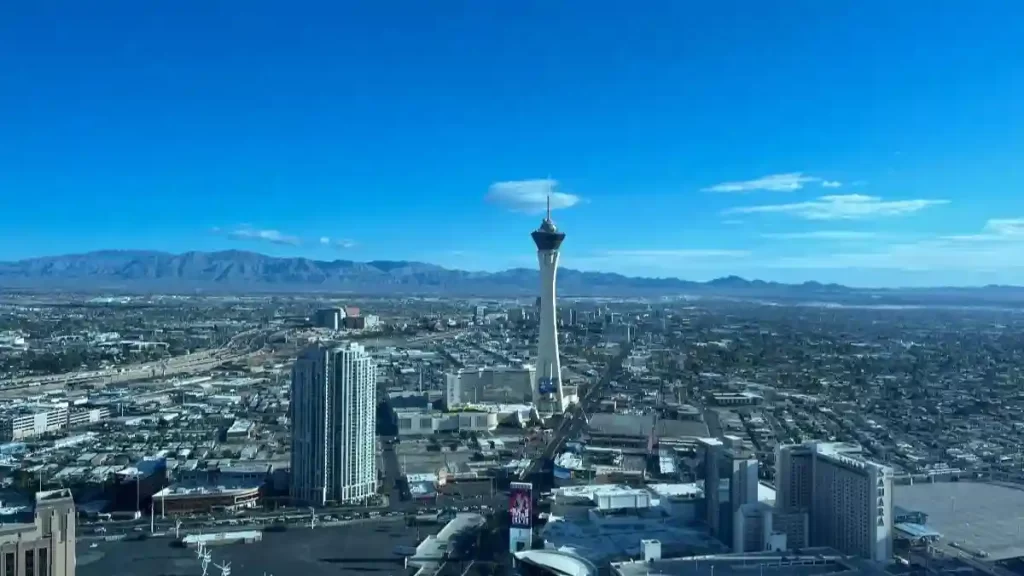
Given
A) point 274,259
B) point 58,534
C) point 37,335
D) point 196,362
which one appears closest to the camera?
point 58,534

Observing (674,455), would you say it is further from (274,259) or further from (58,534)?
(274,259)

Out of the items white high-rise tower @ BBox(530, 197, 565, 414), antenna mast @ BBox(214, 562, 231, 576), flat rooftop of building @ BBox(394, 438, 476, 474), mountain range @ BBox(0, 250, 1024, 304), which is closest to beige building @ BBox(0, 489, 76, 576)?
antenna mast @ BBox(214, 562, 231, 576)

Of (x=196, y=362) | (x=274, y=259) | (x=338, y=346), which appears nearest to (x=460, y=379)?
(x=338, y=346)

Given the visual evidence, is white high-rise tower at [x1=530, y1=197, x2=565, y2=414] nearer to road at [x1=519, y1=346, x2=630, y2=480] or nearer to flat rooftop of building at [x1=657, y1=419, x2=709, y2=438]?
road at [x1=519, y1=346, x2=630, y2=480]

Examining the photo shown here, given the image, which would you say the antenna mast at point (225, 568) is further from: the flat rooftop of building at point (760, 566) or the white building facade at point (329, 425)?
the flat rooftop of building at point (760, 566)

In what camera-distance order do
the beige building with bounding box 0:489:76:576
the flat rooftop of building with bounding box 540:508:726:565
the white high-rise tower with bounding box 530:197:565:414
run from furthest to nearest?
the white high-rise tower with bounding box 530:197:565:414, the flat rooftop of building with bounding box 540:508:726:565, the beige building with bounding box 0:489:76:576

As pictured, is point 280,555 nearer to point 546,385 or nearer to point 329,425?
point 329,425
